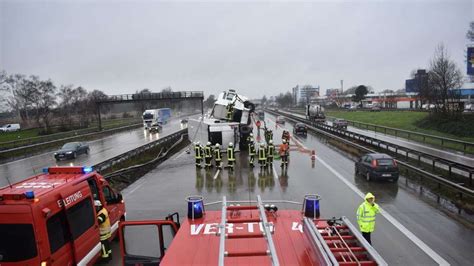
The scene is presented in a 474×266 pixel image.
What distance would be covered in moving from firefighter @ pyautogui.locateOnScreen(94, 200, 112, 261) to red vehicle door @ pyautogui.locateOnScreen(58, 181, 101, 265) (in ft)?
0.46

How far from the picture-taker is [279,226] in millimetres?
5766

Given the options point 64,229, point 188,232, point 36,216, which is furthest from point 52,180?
point 188,232

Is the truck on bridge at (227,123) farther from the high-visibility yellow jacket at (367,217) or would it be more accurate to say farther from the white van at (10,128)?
the white van at (10,128)

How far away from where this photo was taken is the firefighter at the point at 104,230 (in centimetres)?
870

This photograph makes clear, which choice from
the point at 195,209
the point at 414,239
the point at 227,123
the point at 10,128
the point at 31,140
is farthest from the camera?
the point at 10,128

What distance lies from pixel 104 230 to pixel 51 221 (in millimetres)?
2180

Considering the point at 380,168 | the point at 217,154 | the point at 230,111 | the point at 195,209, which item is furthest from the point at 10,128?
the point at 195,209

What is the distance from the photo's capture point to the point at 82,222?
7.93 metres

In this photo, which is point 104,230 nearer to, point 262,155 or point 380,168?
point 380,168

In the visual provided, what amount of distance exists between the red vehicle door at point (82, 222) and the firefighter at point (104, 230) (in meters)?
0.14

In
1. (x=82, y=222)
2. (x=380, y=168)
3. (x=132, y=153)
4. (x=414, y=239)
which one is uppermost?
(x=82, y=222)

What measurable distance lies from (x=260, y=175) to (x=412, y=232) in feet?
32.2

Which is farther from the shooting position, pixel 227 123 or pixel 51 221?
pixel 227 123

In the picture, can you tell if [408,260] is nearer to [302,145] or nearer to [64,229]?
[64,229]
